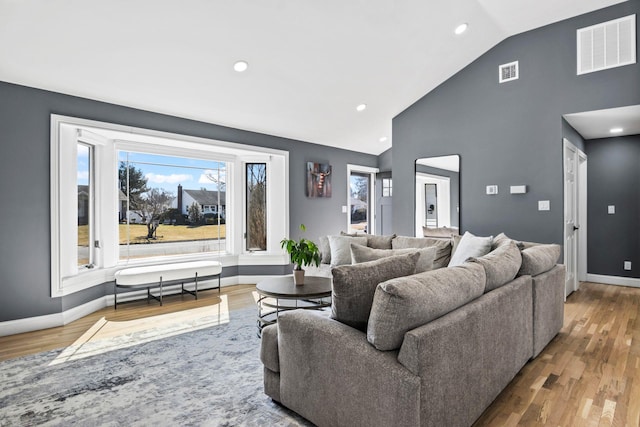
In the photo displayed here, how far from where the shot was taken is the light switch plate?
182 inches

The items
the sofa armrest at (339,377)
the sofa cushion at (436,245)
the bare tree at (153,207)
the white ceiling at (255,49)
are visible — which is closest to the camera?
the sofa armrest at (339,377)

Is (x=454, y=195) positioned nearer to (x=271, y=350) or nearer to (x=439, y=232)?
(x=439, y=232)

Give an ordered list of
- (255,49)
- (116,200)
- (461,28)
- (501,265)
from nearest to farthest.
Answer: (501,265) → (255,49) → (461,28) → (116,200)

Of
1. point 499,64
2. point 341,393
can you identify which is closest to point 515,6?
point 499,64

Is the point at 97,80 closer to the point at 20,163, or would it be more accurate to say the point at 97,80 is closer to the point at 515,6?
the point at 20,163

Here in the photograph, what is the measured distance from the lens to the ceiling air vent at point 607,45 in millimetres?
4086

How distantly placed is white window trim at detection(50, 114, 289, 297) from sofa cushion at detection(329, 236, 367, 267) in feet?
4.75

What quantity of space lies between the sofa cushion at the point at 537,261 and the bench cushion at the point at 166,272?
3.77m

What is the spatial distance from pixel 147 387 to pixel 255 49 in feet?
10.3

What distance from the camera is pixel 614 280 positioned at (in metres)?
5.54

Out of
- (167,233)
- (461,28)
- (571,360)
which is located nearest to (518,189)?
(461,28)

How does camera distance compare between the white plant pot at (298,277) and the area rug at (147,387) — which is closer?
the area rug at (147,387)

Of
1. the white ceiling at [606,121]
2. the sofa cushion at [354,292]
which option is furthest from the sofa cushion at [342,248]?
the white ceiling at [606,121]

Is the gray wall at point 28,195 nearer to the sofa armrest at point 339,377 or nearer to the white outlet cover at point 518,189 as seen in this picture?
the sofa armrest at point 339,377
